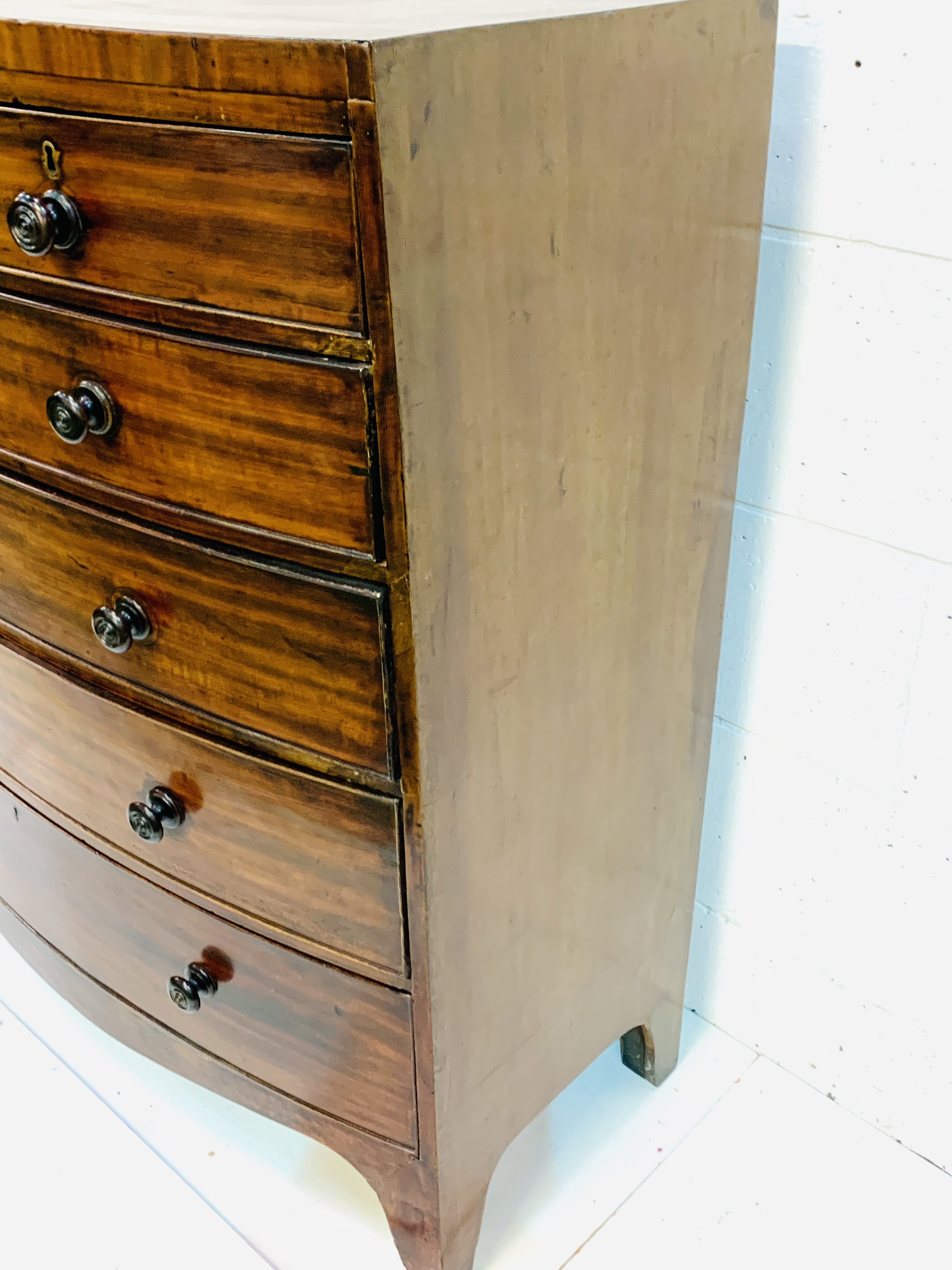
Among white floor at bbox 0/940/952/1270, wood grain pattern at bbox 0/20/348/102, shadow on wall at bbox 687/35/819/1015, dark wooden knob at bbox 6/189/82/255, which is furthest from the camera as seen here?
white floor at bbox 0/940/952/1270

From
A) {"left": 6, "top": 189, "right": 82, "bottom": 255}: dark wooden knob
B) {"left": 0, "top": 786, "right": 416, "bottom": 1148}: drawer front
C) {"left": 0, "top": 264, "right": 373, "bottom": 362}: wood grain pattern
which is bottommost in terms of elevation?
{"left": 0, "top": 786, "right": 416, "bottom": 1148}: drawer front

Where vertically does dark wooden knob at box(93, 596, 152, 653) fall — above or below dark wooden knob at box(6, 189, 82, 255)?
below

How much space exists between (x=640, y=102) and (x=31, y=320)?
0.46 meters

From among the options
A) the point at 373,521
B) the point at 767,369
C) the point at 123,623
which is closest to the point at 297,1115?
the point at 123,623

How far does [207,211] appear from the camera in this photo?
25.8 inches

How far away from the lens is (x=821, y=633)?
1.12 meters

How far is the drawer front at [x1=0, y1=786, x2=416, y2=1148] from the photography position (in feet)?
3.01

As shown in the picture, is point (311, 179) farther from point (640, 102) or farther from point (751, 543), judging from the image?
point (751, 543)

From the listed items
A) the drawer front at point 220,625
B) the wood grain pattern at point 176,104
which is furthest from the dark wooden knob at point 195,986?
the wood grain pattern at point 176,104

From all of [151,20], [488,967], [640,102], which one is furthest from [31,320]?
[488,967]

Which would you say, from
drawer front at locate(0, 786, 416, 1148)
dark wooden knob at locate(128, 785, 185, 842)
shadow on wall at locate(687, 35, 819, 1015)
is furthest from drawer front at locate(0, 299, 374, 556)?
shadow on wall at locate(687, 35, 819, 1015)

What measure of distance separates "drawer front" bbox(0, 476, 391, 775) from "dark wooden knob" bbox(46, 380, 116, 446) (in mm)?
75

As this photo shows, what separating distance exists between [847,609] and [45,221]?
2.57 feet

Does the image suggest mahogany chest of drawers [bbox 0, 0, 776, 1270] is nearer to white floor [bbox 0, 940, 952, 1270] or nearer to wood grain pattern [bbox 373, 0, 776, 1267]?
wood grain pattern [bbox 373, 0, 776, 1267]
